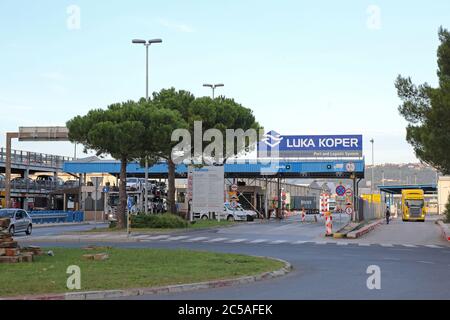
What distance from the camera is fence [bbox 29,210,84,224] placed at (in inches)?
2112

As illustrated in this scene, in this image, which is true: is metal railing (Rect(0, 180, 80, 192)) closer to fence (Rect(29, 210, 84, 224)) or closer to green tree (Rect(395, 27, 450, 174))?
fence (Rect(29, 210, 84, 224))

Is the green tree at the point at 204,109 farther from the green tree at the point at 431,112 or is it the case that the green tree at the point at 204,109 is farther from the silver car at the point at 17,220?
the green tree at the point at 431,112

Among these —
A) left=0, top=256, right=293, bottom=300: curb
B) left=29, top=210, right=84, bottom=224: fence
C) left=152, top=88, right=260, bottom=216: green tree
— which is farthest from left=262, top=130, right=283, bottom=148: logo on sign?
left=0, top=256, right=293, bottom=300: curb

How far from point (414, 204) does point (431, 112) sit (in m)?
40.5

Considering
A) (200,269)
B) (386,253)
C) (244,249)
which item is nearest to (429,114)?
(386,253)

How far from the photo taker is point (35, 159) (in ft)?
230

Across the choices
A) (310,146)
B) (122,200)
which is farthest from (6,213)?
(310,146)

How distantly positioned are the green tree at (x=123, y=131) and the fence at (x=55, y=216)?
16447 millimetres

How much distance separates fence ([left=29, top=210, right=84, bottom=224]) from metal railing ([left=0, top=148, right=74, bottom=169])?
9528mm

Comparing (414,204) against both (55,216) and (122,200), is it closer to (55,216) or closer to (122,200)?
(55,216)

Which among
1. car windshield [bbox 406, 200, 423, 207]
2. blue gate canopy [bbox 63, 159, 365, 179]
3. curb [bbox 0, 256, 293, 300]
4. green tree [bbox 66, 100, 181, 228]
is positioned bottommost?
curb [bbox 0, 256, 293, 300]

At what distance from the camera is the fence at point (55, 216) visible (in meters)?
53.7
